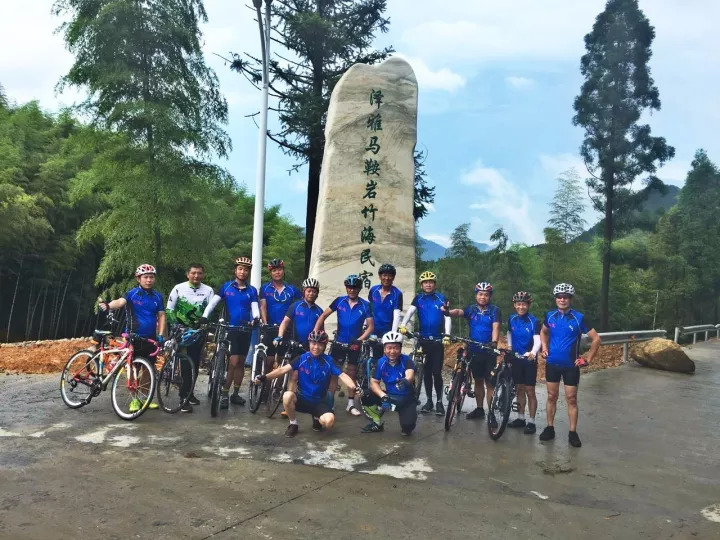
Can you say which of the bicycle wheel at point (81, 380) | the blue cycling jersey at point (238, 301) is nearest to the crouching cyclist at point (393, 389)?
the blue cycling jersey at point (238, 301)

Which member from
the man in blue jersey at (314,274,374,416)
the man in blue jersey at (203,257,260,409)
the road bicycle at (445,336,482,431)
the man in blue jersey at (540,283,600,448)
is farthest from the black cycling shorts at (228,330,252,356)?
the man in blue jersey at (540,283,600,448)

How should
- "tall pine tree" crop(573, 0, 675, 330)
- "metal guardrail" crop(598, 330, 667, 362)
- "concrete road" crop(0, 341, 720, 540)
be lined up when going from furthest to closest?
"tall pine tree" crop(573, 0, 675, 330), "metal guardrail" crop(598, 330, 667, 362), "concrete road" crop(0, 341, 720, 540)

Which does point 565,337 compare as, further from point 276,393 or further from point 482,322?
point 276,393

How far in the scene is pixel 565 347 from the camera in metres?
5.62

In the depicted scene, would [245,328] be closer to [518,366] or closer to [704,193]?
[518,366]

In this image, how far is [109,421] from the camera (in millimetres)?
5566

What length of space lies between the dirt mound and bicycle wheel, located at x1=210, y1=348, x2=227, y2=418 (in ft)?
11.5

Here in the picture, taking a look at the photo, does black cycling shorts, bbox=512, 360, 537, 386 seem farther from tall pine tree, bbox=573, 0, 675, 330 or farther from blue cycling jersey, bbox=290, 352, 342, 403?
tall pine tree, bbox=573, 0, 675, 330

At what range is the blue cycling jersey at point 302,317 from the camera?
6.32 metres

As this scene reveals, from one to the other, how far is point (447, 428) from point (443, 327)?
1098mm

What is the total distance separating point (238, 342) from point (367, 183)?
11.7 feet

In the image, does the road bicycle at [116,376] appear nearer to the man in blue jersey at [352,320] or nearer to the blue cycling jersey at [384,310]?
the man in blue jersey at [352,320]

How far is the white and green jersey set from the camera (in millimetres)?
6137

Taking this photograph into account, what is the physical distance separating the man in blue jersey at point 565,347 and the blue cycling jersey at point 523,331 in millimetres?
307
